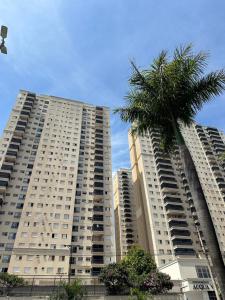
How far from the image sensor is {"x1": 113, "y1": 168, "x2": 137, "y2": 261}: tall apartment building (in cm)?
9625

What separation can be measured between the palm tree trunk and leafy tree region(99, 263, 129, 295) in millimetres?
32223

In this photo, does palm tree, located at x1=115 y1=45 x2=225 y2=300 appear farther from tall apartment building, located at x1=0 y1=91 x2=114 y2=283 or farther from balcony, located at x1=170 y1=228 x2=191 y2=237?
balcony, located at x1=170 y1=228 x2=191 y2=237

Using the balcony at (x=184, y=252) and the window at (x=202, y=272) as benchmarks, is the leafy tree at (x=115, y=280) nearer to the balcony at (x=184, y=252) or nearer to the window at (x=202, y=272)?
the window at (x=202, y=272)

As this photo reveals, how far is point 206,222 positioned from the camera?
899cm

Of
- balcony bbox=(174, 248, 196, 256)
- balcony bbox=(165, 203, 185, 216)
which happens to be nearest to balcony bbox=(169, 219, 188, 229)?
balcony bbox=(165, 203, 185, 216)

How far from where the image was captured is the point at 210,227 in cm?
887

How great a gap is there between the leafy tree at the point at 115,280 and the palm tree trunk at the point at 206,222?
32223 millimetres

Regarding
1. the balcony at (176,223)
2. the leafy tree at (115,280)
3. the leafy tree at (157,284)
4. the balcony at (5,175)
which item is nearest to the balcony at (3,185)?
the balcony at (5,175)

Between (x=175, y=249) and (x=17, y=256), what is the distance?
38.4 meters

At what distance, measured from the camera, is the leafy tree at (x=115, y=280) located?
121 feet

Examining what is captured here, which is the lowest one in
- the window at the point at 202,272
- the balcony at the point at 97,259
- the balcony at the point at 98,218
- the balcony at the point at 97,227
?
the window at the point at 202,272

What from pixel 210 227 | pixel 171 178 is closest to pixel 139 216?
pixel 171 178

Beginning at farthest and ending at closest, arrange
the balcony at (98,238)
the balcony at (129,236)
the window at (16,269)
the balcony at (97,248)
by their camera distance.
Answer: the balcony at (129,236) → the balcony at (98,238) → the balcony at (97,248) → the window at (16,269)

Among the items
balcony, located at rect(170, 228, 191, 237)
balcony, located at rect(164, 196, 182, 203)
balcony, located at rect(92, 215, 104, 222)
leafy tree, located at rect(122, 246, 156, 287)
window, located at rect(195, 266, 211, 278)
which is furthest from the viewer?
balcony, located at rect(164, 196, 182, 203)
